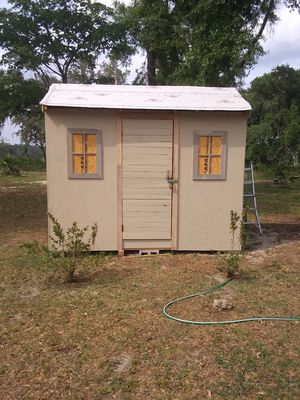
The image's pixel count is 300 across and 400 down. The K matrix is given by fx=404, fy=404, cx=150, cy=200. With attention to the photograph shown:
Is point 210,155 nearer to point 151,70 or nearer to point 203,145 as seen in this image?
point 203,145

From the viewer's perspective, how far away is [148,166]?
6.18m

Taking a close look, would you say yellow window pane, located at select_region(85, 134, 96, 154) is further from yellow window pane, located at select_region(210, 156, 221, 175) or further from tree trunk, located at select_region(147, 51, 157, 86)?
tree trunk, located at select_region(147, 51, 157, 86)

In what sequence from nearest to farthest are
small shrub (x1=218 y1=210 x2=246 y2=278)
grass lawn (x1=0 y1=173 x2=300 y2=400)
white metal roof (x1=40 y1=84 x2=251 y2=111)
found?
grass lawn (x1=0 y1=173 x2=300 y2=400), small shrub (x1=218 y1=210 x2=246 y2=278), white metal roof (x1=40 y1=84 x2=251 y2=111)

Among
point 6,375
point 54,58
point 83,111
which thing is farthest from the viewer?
point 54,58

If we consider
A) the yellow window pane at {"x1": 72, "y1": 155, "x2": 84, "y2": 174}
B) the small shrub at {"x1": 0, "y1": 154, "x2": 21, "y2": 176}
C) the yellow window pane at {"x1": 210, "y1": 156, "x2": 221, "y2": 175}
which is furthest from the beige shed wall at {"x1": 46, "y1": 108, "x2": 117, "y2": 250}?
the small shrub at {"x1": 0, "y1": 154, "x2": 21, "y2": 176}

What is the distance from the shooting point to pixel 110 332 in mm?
3723

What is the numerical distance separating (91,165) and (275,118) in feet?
71.8

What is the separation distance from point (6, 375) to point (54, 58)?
45.7 feet

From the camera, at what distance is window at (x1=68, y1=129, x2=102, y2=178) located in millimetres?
5992

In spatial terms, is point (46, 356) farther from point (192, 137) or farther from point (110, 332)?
point (192, 137)

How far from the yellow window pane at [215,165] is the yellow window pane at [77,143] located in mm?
1991

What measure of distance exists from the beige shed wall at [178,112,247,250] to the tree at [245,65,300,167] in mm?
16454

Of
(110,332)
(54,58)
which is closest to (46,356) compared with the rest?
(110,332)

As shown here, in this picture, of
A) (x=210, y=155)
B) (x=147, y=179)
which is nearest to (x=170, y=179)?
(x=147, y=179)
